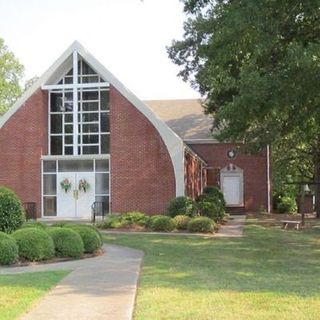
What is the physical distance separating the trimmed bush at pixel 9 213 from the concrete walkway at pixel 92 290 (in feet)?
9.28

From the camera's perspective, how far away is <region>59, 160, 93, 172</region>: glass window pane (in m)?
29.4

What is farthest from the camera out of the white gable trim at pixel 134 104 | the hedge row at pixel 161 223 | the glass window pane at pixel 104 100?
the glass window pane at pixel 104 100

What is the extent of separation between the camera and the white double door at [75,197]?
2912cm

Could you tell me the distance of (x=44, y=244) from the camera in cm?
1347

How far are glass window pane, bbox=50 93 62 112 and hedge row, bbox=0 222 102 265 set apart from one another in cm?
1568

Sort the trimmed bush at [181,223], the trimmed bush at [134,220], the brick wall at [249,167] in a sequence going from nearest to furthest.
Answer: the trimmed bush at [181,223] < the trimmed bush at [134,220] < the brick wall at [249,167]

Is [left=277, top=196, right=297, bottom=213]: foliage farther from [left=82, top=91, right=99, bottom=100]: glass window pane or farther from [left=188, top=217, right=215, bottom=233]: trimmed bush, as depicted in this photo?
[left=188, top=217, right=215, bottom=233]: trimmed bush

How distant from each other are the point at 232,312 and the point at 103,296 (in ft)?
6.89

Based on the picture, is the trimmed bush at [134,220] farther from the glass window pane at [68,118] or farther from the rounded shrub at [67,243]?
the rounded shrub at [67,243]

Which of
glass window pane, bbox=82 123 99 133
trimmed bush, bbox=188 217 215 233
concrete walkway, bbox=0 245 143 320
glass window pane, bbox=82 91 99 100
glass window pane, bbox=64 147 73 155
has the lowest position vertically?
concrete walkway, bbox=0 245 143 320

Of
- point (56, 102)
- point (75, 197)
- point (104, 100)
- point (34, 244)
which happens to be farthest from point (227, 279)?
point (56, 102)

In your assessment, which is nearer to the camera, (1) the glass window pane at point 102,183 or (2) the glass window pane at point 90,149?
(1) the glass window pane at point 102,183

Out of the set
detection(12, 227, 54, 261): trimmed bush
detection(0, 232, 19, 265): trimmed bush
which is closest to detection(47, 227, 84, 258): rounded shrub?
detection(12, 227, 54, 261): trimmed bush

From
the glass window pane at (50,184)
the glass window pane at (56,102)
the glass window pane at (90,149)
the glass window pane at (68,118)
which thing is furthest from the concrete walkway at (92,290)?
the glass window pane at (56,102)
